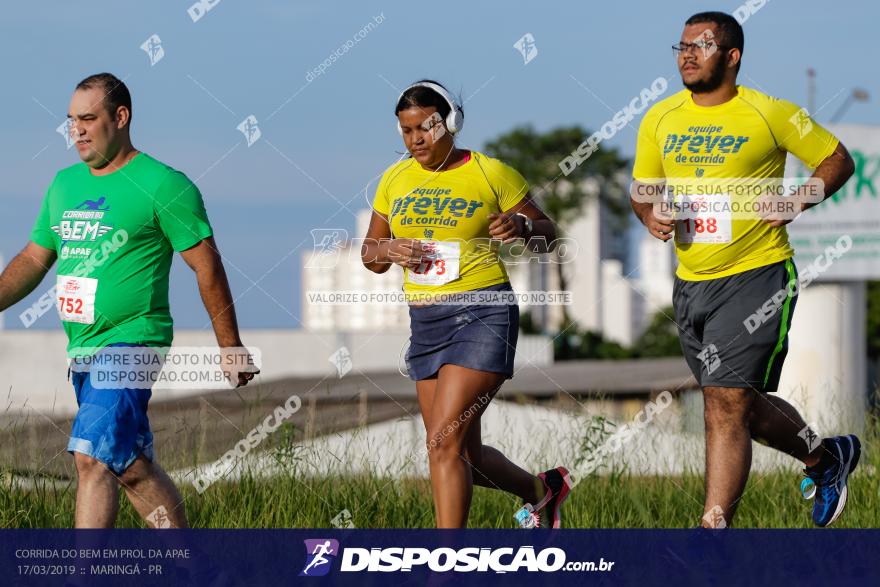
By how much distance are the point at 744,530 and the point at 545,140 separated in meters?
55.5

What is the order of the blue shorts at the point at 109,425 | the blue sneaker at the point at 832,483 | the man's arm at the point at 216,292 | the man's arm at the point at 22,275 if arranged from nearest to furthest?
1. the blue shorts at the point at 109,425
2. the man's arm at the point at 216,292
3. the man's arm at the point at 22,275
4. the blue sneaker at the point at 832,483

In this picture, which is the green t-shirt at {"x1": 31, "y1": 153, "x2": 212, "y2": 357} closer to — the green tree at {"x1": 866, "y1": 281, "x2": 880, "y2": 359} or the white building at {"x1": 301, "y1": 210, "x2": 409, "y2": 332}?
the white building at {"x1": 301, "y1": 210, "x2": 409, "y2": 332}

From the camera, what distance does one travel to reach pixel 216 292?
5.21 m

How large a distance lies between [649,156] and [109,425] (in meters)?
2.50

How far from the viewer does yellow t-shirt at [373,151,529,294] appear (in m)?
5.57

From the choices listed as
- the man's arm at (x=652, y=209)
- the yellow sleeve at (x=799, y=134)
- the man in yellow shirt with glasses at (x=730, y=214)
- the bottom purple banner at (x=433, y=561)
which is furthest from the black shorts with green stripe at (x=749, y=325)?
the bottom purple banner at (x=433, y=561)

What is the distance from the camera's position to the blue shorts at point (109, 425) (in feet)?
16.6

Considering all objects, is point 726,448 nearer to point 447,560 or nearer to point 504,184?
point 447,560

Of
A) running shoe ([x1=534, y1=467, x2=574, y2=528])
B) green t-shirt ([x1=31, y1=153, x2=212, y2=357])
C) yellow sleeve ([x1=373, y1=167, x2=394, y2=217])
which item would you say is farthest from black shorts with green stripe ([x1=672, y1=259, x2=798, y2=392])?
green t-shirt ([x1=31, y1=153, x2=212, y2=357])

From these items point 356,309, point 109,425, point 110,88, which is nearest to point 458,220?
point 110,88

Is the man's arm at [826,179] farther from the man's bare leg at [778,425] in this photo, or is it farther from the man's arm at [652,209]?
the man's bare leg at [778,425]

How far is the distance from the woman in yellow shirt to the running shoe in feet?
2.31

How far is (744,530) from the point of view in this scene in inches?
211

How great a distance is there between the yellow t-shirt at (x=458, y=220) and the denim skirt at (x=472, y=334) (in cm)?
9
